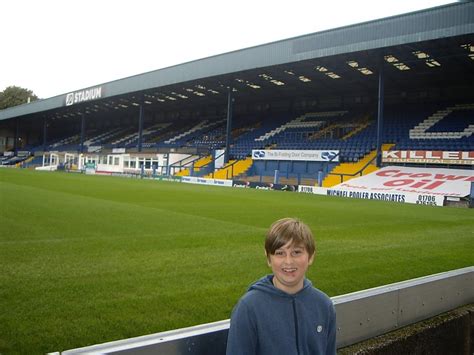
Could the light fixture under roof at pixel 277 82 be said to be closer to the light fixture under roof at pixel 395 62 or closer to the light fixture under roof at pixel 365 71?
the light fixture under roof at pixel 365 71

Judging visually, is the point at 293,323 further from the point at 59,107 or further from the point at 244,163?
the point at 59,107

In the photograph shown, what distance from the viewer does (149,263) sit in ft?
18.3

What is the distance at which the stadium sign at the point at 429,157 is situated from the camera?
24.0m

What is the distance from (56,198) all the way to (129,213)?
383cm

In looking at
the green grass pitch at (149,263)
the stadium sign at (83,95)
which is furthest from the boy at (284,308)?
the stadium sign at (83,95)

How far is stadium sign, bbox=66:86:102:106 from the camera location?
45.0 meters

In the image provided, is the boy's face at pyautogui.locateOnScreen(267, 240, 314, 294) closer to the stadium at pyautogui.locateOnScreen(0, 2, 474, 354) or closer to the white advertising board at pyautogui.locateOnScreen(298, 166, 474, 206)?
the stadium at pyautogui.locateOnScreen(0, 2, 474, 354)

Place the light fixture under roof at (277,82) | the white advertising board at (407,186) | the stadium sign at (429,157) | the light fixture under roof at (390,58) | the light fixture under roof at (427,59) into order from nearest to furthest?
1. the white advertising board at (407,186)
2. the stadium sign at (429,157)
3. the light fixture under roof at (427,59)
4. the light fixture under roof at (390,58)
5. the light fixture under roof at (277,82)

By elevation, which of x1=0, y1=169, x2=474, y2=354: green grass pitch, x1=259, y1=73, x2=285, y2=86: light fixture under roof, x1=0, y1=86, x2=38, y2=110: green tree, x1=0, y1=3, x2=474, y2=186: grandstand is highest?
x1=0, y1=86, x2=38, y2=110: green tree

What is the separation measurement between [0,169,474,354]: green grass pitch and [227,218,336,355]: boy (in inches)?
58.9

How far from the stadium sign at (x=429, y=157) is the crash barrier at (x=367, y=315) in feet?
71.8

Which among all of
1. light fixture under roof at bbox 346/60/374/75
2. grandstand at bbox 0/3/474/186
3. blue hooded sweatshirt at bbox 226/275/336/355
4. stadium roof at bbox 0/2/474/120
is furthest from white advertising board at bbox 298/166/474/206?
blue hooded sweatshirt at bbox 226/275/336/355

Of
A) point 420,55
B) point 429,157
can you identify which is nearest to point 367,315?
point 429,157

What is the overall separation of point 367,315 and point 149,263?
3023mm
